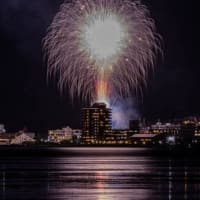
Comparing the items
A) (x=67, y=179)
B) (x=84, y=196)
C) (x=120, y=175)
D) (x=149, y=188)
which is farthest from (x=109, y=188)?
(x=120, y=175)

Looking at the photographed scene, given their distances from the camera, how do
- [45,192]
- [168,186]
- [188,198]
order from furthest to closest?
1. [168,186]
2. [45,192]
3. [188,198]

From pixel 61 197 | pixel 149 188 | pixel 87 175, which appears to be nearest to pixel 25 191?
pixel 61 197

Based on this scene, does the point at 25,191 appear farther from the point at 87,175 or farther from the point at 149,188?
the point at 87,175

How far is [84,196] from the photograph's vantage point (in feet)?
172

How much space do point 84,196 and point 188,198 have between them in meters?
6.91

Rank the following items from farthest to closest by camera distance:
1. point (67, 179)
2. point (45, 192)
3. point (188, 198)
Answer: point (67, 179) < point (45, 192) < point (188, 198)

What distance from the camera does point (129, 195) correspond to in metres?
53.4

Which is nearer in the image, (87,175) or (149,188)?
(149,188)

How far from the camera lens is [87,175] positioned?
75.8 meters

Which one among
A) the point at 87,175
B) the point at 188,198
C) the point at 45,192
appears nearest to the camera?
the point at 188,198

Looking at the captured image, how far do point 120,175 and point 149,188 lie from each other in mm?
16974

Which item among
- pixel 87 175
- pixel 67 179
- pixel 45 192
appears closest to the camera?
pixel 45 192

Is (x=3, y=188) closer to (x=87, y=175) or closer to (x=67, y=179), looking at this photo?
(x=67, y=179)

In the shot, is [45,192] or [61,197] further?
[45,192]
